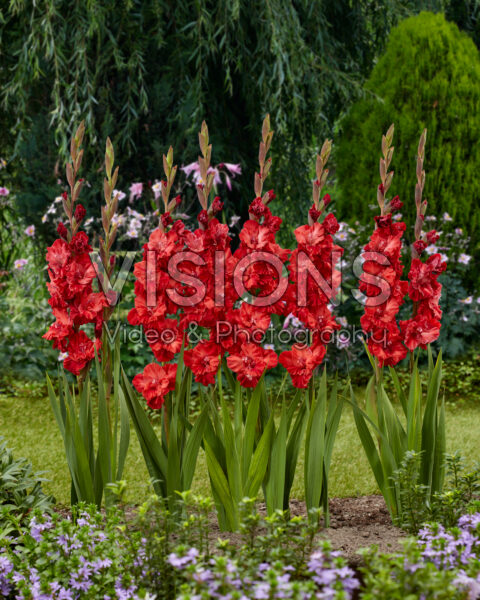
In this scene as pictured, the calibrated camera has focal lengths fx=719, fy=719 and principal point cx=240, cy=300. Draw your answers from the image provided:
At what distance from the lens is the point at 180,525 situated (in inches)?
83.9

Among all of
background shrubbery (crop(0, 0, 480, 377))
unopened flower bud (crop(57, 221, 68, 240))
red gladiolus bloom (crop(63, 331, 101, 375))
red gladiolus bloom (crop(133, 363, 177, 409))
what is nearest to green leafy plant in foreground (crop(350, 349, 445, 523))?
red gladiolus bloom (crop(133, 363, 177, 409))

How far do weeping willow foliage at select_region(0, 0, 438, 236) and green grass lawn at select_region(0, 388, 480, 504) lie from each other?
2168 mm

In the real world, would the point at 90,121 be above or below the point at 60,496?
above

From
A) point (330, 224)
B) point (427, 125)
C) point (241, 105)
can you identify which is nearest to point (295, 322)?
point (427, 125)

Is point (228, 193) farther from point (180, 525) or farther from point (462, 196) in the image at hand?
point (180, 525)

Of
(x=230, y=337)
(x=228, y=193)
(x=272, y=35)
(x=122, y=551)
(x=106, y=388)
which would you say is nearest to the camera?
(x=122, y=551)

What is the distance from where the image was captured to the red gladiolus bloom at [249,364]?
2.47m

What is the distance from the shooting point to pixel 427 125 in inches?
257

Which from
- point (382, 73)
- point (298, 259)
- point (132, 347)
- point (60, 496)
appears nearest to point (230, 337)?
point (298, 259)

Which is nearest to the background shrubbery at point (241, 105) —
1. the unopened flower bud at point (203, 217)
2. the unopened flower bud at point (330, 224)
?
the unopened flower bud at point (330, 224)

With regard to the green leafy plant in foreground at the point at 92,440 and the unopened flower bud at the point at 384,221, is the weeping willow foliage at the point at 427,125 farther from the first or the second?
the green leafy plant in foreground at the point at 92,440

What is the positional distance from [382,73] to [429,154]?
94 centimetres

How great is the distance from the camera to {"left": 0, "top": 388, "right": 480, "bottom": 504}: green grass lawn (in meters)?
3.75

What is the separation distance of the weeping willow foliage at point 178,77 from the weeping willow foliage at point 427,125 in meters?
0.39
